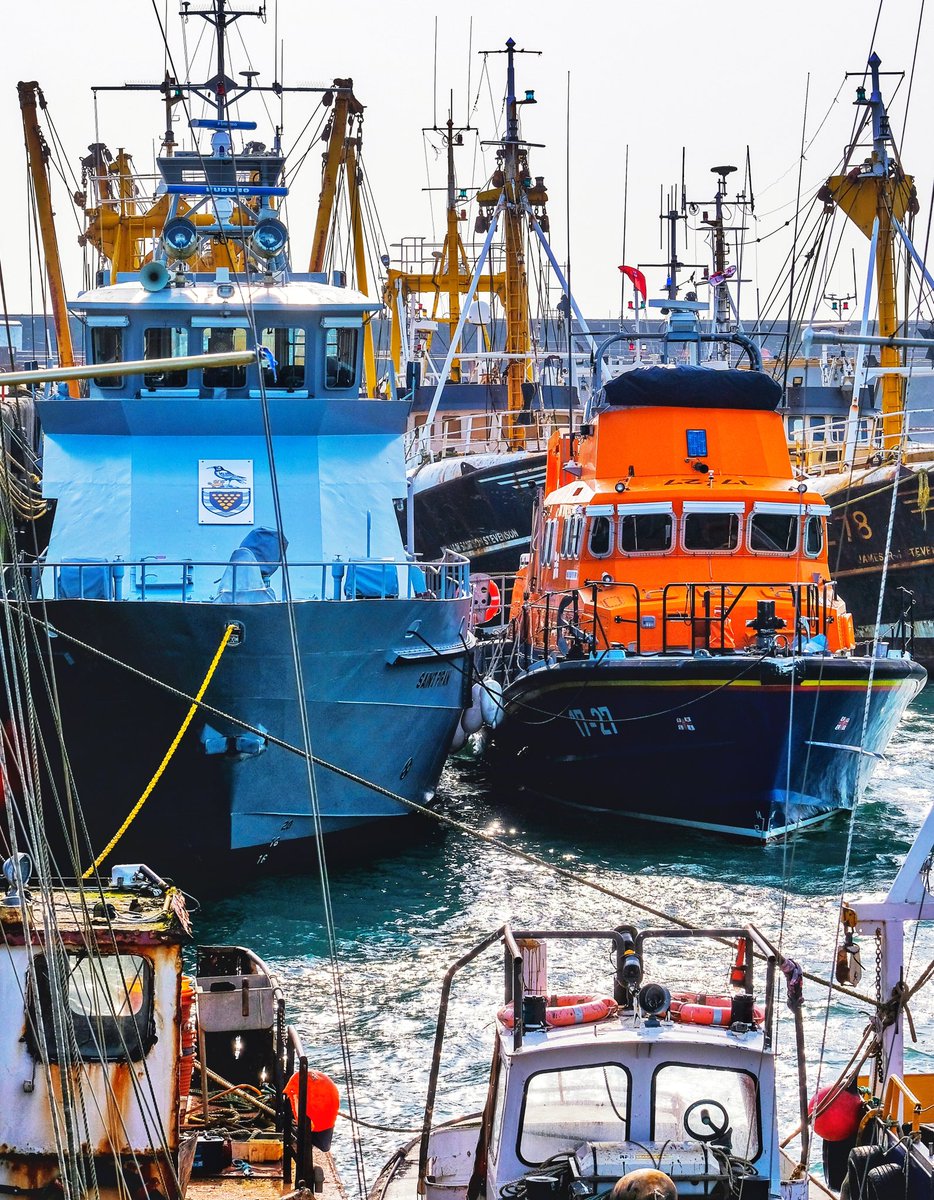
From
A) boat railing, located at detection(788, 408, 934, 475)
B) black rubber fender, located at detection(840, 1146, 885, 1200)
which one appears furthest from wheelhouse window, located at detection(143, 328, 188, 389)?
boat railing, located at detection(788, 408, 934, 475)

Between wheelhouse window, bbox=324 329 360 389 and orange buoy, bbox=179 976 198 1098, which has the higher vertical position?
wheelhouse window, bbox=324 329 360 389

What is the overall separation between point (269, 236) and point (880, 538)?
18.9 metres

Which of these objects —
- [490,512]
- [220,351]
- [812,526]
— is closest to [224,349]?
[220,351]

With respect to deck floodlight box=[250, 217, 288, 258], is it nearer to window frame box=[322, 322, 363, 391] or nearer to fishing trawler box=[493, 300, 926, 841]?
window frame box=[322, 322, 363, 391]

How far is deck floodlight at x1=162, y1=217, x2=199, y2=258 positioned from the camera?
1911 cm

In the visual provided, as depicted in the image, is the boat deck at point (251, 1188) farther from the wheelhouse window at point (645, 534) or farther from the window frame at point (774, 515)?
the window frame at point (774, 515)

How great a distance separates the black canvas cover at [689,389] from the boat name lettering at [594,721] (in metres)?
4.36

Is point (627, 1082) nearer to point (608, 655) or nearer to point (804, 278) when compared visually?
point (608, 655)

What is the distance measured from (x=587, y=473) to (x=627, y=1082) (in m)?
14.9

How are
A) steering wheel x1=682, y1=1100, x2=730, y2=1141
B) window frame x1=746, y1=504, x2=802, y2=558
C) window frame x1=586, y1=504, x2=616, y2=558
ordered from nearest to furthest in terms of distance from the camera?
steering wheel x1=682, y1=1100, x2=730, y2=1141 < window frame x1=746, y1=504, x2=802, y2=558 < window frame x1=586, y1=504, x2=616, y2=558

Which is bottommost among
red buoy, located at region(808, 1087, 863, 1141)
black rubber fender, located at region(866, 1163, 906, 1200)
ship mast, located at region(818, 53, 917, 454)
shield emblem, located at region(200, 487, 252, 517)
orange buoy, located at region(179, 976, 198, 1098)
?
red buoy, located at region(808, 1087, 863, 1141)

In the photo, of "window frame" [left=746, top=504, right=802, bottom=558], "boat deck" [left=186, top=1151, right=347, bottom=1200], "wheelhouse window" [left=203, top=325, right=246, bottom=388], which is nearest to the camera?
"boat deck" [left=186, top=1151, right=347, bottom=1200]

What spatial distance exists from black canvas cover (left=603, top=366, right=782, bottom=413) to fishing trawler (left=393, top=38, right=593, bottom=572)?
5.18 meters

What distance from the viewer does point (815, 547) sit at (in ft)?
65.9
